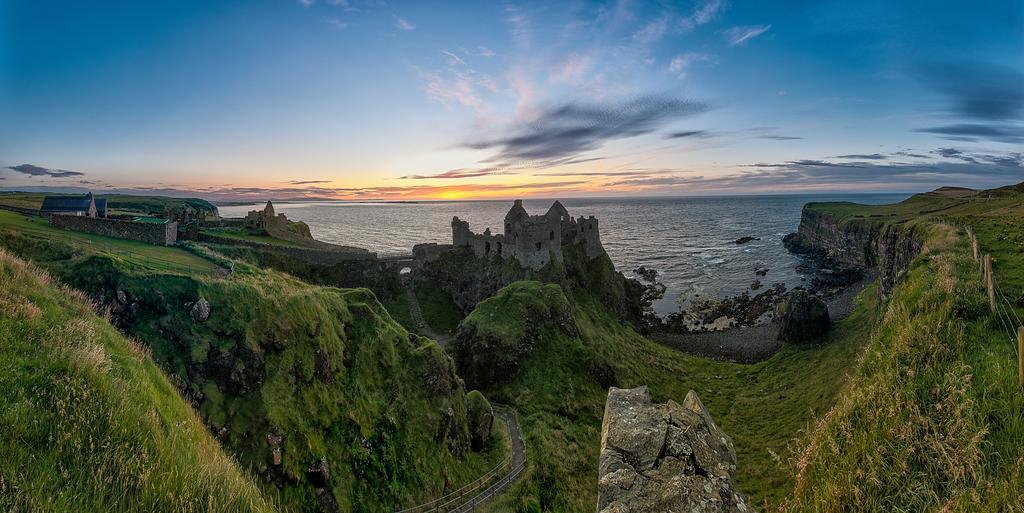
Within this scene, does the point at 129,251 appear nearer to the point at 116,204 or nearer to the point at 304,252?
the point at 304,252

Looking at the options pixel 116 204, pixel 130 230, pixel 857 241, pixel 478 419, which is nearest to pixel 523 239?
pixel 478 419

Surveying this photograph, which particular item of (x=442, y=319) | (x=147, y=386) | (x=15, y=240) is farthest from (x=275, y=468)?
(x=442, y=319)

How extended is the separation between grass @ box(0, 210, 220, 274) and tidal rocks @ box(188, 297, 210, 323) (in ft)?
11.6

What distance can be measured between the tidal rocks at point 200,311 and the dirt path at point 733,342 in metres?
51.5

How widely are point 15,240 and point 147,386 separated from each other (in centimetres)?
1918

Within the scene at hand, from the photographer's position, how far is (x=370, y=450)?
19.7m

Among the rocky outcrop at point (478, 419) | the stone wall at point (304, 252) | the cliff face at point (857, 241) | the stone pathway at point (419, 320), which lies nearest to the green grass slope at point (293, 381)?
the rocky outcrop at point (478, 419)

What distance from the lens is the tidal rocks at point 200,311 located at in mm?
17281

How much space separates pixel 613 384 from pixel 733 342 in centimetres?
2761

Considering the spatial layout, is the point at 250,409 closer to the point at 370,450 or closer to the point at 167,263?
the point at 370,450

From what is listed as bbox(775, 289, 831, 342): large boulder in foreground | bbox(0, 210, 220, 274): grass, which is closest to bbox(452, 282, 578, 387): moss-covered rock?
bbox(0, 210, 220, 274): grass

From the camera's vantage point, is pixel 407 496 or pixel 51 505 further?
pixel 407 496

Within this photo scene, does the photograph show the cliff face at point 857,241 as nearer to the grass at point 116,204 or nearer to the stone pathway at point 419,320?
the stone pathway at point 419,320

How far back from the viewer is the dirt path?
173 ft
